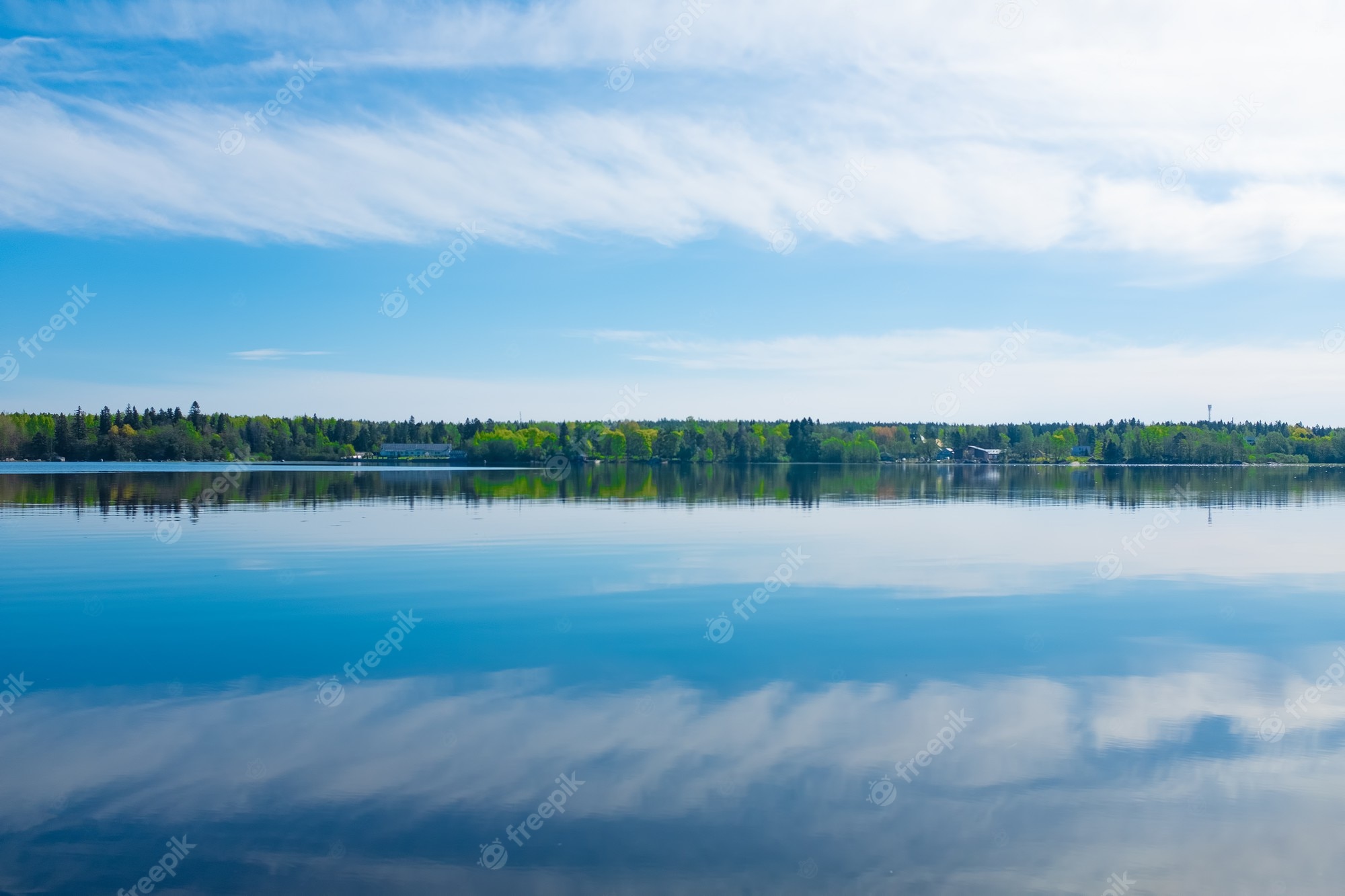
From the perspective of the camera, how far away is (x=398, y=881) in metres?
9.47

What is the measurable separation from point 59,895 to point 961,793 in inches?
387

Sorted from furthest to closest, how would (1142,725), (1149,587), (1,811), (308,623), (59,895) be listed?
(1149,587) < (308,623) < (1142,725) < (1,811) < (59,895)

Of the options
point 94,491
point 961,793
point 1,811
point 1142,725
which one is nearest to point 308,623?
point 1,811

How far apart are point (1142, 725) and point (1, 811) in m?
15.1

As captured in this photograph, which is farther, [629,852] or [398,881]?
[629,852]

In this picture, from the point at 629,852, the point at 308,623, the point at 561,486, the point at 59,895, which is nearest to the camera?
the point at 59,895

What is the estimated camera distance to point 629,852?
399 inches

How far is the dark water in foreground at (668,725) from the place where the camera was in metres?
9.99

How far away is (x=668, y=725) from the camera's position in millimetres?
14109

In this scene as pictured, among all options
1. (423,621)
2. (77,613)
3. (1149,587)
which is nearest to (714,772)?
(423,621)

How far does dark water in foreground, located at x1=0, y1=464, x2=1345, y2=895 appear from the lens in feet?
32.8

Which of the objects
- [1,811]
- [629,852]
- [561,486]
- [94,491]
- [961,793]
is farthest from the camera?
[561,486]

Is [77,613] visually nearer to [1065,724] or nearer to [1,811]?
[1,811]

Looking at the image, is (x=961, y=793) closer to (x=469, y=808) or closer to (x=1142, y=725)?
(x=1142, y=725)
